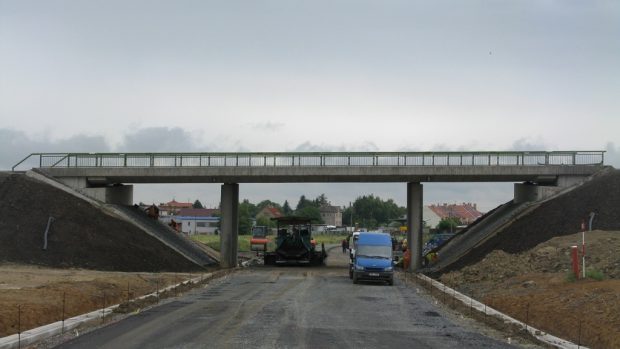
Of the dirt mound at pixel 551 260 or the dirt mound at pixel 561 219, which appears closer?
the dirt mound at pixel 551 260

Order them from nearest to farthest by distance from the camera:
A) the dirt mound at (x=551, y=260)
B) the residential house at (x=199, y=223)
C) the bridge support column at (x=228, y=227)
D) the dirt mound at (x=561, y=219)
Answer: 1. the dirt mound at (x=551, y=260)
2. the dirt mound at (x=561, y=219)
3. the bridge support column at (x=228, y=227)
4. the residential house at (x=199, y=223)

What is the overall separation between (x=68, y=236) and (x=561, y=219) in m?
29.3

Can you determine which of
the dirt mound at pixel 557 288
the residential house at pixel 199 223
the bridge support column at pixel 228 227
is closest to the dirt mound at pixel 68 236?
the bridge support column at pixel 228 227

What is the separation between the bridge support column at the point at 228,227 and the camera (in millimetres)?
44281

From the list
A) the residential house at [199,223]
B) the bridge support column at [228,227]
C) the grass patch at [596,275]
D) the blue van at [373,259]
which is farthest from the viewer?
the residential house at [199,223]

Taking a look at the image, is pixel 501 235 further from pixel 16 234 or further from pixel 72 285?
pixel 16 234

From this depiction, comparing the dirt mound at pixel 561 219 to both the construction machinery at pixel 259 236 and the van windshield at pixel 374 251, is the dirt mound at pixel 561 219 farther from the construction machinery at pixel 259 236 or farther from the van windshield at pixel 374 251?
the construction machinery at pixel 259 236

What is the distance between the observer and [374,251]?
1238 inches

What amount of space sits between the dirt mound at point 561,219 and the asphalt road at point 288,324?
508 inches

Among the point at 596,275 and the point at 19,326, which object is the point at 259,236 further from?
the point at 19,326

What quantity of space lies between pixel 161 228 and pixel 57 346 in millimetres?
36504

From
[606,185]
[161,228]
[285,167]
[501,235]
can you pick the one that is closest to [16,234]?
[161,228]

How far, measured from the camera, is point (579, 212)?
123 ft

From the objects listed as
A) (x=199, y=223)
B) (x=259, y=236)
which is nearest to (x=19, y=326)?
(x=259, y=236)
